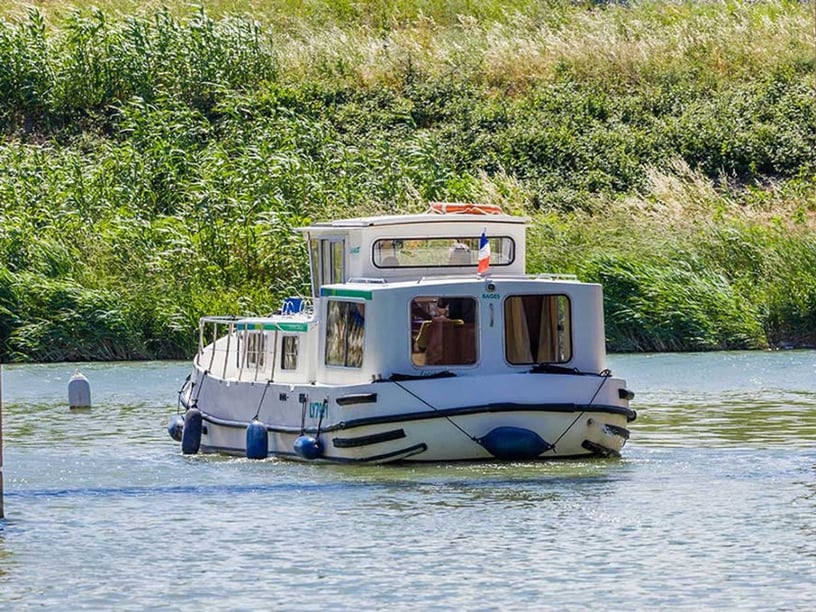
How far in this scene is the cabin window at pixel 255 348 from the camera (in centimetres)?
1986

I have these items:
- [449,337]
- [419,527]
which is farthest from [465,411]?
[419,527]

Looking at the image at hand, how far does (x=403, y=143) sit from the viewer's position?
4012cm

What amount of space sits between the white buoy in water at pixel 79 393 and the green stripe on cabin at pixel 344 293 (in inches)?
250

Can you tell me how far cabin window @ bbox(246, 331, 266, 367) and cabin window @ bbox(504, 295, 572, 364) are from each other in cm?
286

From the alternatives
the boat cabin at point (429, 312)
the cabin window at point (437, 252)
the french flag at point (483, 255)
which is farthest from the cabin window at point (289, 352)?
the french flag at point (483, 255)

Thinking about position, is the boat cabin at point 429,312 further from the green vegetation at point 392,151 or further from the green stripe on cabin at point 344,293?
the green vegetation at point 392,151

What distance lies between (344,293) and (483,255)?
1.35 m

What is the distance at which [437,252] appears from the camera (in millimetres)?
19500

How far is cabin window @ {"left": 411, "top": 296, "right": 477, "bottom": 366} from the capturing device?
1803 cm

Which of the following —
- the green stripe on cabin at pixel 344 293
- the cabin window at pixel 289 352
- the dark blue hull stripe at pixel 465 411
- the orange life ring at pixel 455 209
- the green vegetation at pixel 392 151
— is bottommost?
the dark blue hull stripe at pixel 465 411

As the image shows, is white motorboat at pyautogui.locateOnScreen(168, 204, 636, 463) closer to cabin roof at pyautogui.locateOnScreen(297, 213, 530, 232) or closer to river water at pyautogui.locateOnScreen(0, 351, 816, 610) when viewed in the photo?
cabin roof at pyautogui.locateOnScreen(297, 213, 530, 232)

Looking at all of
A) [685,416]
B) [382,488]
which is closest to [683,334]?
[685,416]

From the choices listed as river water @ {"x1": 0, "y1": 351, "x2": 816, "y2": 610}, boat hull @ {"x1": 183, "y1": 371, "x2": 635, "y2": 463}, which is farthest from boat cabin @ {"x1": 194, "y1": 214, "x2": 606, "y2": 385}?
river water @ {"x1": 0, "y1": 351, "x2": 816, "y2": 610}

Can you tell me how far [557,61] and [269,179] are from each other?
12077 mm
